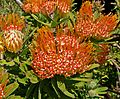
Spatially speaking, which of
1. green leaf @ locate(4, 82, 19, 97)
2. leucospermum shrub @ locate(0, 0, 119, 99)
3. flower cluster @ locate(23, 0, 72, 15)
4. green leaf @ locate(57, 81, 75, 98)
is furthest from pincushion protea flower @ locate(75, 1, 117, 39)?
green leaf @ locate(4, 82, 19, 97)

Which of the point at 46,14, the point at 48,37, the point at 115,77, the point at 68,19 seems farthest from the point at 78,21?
the point at 115,77

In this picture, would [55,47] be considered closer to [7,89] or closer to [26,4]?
[7,89]

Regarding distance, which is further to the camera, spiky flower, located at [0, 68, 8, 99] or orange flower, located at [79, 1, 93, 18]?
orange flower, located at [79, 1, 93, 18]

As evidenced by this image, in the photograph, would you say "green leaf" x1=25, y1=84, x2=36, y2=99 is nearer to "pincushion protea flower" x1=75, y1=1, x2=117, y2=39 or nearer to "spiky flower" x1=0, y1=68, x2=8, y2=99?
"spiky flower" x1=0, y1=68, x2=8, y2=99

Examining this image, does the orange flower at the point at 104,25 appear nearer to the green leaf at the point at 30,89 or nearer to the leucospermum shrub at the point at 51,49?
the leucospermum shrub at the point at 51,49

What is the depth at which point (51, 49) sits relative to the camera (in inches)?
57.2

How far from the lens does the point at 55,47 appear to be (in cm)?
147

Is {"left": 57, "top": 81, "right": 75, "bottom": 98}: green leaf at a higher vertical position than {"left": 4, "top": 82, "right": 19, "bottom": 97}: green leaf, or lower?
lower

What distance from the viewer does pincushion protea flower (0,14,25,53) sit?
5.07ft

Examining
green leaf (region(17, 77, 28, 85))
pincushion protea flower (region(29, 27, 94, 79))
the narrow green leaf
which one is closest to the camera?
pincushion protea flower (region(29, 27, 94, 79))

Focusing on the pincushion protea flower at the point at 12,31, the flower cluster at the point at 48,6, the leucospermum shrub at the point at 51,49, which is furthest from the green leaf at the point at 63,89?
the flower cluster at the point at 48,6

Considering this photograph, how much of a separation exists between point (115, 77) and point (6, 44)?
1.43 meters

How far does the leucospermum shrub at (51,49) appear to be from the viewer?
1476 mm

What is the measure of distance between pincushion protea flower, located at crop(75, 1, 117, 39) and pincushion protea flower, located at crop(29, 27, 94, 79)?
0.14 metres
